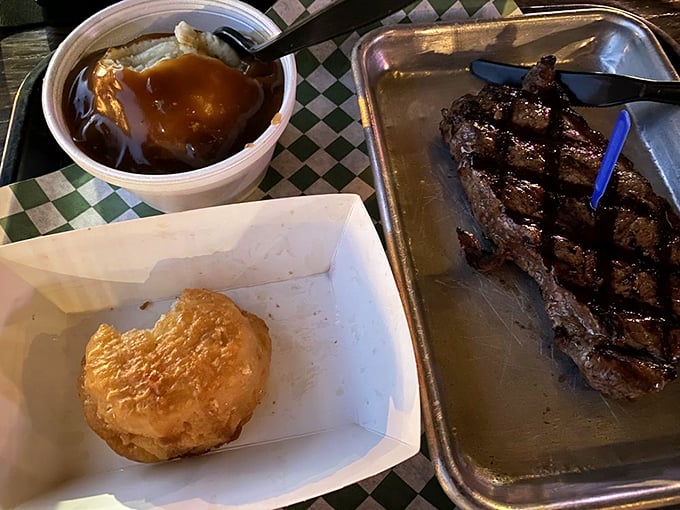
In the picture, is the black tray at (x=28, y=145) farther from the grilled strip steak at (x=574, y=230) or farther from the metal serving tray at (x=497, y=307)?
the grilled strip steak at (x=574, y=230)

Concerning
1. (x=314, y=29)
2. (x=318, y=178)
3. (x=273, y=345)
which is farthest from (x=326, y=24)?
(x=273, y=345)

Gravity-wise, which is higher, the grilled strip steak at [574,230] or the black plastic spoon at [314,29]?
the black plastic spoon at [314,29]

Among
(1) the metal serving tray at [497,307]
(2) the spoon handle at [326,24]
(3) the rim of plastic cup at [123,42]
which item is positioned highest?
(2) the spoon handle at [326,24]

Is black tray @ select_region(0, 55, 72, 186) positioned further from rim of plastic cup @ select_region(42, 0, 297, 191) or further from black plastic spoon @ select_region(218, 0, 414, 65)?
black plastic spoon @ select_region(218, 0, 414, 65)

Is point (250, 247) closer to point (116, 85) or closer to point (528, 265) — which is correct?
point (116, 85)

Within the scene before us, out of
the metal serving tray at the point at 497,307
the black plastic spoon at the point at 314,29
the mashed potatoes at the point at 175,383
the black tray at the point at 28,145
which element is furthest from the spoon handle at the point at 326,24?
the black tray at the point at 28,145

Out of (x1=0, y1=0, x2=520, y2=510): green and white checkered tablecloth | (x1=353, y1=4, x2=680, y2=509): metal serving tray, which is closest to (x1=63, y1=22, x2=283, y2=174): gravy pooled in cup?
(x1=0, y1=0, x2=520, y2=510): green and white checkered tablecloth

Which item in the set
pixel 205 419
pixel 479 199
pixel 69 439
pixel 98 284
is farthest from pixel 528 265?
pixel 69 439
